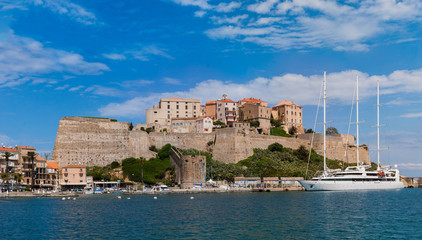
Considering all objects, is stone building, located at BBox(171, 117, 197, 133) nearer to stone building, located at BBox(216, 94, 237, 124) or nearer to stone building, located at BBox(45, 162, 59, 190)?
stone building, located at BBox(216, 94, 237, 124)

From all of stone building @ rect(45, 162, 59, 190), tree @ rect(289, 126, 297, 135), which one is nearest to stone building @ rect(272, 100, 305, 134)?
tree @ rect(289, 126, 297, 135)

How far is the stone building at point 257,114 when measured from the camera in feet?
270

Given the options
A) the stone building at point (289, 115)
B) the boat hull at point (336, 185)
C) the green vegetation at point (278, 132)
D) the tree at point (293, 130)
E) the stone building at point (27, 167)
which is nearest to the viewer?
the boat hull at point (336, 185)

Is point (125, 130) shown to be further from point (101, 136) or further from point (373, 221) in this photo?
point (373, 221)

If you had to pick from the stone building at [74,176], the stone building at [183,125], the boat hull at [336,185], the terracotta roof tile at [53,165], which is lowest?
the boat hull at [336,185]

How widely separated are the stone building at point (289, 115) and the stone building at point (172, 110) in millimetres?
16353

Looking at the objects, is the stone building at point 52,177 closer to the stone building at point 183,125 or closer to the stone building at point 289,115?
the stone building at point 183,125

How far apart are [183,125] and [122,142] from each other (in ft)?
52.3

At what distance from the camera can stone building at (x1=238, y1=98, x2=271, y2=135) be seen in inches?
3236

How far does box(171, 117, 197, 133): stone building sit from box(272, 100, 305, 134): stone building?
18.6 m

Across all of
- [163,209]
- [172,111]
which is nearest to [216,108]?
[172,111]

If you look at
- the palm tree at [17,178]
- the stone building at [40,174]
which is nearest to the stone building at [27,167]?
the stone building at [40,174]

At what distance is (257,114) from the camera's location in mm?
83938

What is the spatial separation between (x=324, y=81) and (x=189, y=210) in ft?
118
